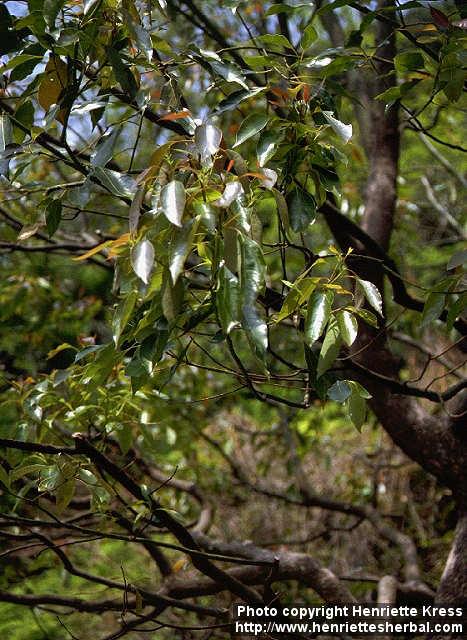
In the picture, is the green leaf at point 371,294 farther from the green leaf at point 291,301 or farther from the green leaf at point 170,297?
the green leaf at point 170,297

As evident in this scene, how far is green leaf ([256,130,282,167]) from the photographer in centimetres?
137

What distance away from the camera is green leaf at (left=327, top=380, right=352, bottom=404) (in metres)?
1.36

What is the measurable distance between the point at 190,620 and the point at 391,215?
7.19 feet

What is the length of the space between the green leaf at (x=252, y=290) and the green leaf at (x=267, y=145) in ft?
1.03

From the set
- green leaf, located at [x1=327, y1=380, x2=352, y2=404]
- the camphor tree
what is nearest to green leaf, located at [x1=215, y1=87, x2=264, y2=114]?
the camphor tree

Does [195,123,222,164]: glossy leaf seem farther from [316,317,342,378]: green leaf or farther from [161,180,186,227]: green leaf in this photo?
[316,317,342,378]: green leaf

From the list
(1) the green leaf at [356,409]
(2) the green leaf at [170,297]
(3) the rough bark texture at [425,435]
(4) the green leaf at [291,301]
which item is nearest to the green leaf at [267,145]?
(4) the green leaf at [291,301]

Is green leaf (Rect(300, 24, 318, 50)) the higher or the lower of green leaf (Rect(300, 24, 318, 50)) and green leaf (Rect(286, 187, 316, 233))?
the higher

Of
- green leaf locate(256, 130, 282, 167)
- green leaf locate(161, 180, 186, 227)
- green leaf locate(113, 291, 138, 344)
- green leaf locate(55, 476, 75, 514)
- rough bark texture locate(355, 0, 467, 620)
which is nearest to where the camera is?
green leaf locate(161, 180, 186, 227)

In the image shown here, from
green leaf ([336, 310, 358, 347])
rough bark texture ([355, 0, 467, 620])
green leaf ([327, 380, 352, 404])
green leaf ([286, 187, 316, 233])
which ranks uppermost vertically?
green leaf ([286, 187, 316, 233])

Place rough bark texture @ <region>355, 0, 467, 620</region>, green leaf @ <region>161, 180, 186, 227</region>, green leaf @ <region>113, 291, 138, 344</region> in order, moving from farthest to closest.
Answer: rough bark texture @ <region>355, 0, 467, 620</region>
green leaf @ <region>113, 291, 138, 344</region>
green leaf @ <region>161, 180, 186, 227</region>

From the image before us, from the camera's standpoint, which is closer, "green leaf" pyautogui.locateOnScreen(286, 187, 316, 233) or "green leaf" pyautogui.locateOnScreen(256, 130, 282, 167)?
"green leaf" pyautogui.locateOnScreen(256, 130, 282, 167)

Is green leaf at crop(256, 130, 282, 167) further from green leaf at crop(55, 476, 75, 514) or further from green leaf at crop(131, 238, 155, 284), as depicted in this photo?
green leaf at crop(55, 476, 75, 514)

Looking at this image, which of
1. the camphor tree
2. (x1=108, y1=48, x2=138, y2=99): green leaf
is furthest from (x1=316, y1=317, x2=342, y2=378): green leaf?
(x1=108, y1=48, x2=138, y2=99): green leaf
